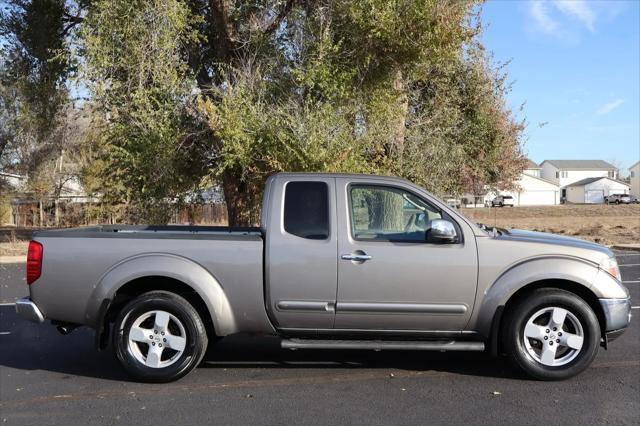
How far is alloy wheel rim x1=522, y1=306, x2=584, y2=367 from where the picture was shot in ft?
16.8

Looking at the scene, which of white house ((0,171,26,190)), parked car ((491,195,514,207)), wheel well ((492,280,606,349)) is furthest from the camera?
parked car ((491,195,514,207))

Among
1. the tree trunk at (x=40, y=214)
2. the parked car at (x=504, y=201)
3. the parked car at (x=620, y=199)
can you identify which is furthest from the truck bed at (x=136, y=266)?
the parked car at (x=620, y=199)

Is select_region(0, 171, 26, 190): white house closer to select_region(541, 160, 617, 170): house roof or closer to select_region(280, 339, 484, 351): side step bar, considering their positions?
select_region(280, 339, 484, 351): side step bar

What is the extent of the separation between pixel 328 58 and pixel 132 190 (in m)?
5.41

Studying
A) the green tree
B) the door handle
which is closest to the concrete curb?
the green tree

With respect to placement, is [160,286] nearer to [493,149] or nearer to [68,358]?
[68,358]

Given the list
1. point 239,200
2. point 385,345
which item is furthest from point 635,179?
point 385,345

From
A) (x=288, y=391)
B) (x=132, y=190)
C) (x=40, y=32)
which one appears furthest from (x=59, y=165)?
(x=288, y=391)

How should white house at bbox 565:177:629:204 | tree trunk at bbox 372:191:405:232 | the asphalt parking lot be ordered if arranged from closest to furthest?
1. the asphalt parking lot
2. tree trunk at bbox 372:191:405:232
3. white house at bbox 565:177:629:204

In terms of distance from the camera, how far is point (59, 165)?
89.4 ft

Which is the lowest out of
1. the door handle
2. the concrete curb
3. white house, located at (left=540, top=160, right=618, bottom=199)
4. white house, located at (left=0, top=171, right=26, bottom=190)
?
the concrete curb

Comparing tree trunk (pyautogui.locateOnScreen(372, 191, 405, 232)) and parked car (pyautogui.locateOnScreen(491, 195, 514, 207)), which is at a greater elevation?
parked car (pyautogui.locateOnScreen(491, 195, 514, 207))

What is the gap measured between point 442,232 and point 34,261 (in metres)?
3.62

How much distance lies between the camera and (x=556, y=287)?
5.26 m
